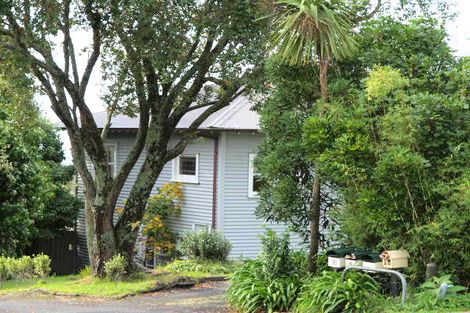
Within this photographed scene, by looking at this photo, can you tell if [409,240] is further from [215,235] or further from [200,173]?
[200,173]

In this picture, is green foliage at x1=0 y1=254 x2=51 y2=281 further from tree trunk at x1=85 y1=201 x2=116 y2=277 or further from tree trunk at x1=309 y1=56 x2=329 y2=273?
tree trunk at x1=309 y1=56 x2=329 y2=273

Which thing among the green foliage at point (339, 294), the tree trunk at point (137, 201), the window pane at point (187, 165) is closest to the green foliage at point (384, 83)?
the green foliage at point (339, 294)

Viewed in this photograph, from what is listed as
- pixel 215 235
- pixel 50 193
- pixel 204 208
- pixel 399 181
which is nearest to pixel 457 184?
pixel 399 181

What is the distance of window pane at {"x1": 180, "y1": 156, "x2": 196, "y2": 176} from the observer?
896 inches

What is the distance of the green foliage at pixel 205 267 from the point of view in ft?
58.2

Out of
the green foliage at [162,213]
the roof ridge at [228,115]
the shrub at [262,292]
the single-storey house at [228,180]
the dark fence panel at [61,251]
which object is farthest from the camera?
the dark fence panel at [61,251]

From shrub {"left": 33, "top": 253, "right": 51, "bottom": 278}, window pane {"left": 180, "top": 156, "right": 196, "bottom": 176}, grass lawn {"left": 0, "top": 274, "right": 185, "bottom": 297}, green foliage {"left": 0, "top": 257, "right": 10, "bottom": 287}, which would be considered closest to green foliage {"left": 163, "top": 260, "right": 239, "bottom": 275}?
grass lawn {"left": 0, "top": 274, "right": 185, "bottom": 297}

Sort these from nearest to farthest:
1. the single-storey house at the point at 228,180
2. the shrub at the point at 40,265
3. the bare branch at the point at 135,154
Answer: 1. the bare branch at the point at 135,154
2. the shrub at the point at 40,265
3. the single-storey house at the point at 228,180

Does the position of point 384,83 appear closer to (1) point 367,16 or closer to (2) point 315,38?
(2) point 315,38

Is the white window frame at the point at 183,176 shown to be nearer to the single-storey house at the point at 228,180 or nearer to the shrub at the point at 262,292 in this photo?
the single-storey house at the point at 228,180

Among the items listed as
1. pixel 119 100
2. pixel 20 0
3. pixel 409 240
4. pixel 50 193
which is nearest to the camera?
pixel 409 240

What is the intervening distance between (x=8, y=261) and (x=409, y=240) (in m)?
11.4

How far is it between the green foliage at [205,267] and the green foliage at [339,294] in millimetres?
8149

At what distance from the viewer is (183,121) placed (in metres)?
A: 22.5
